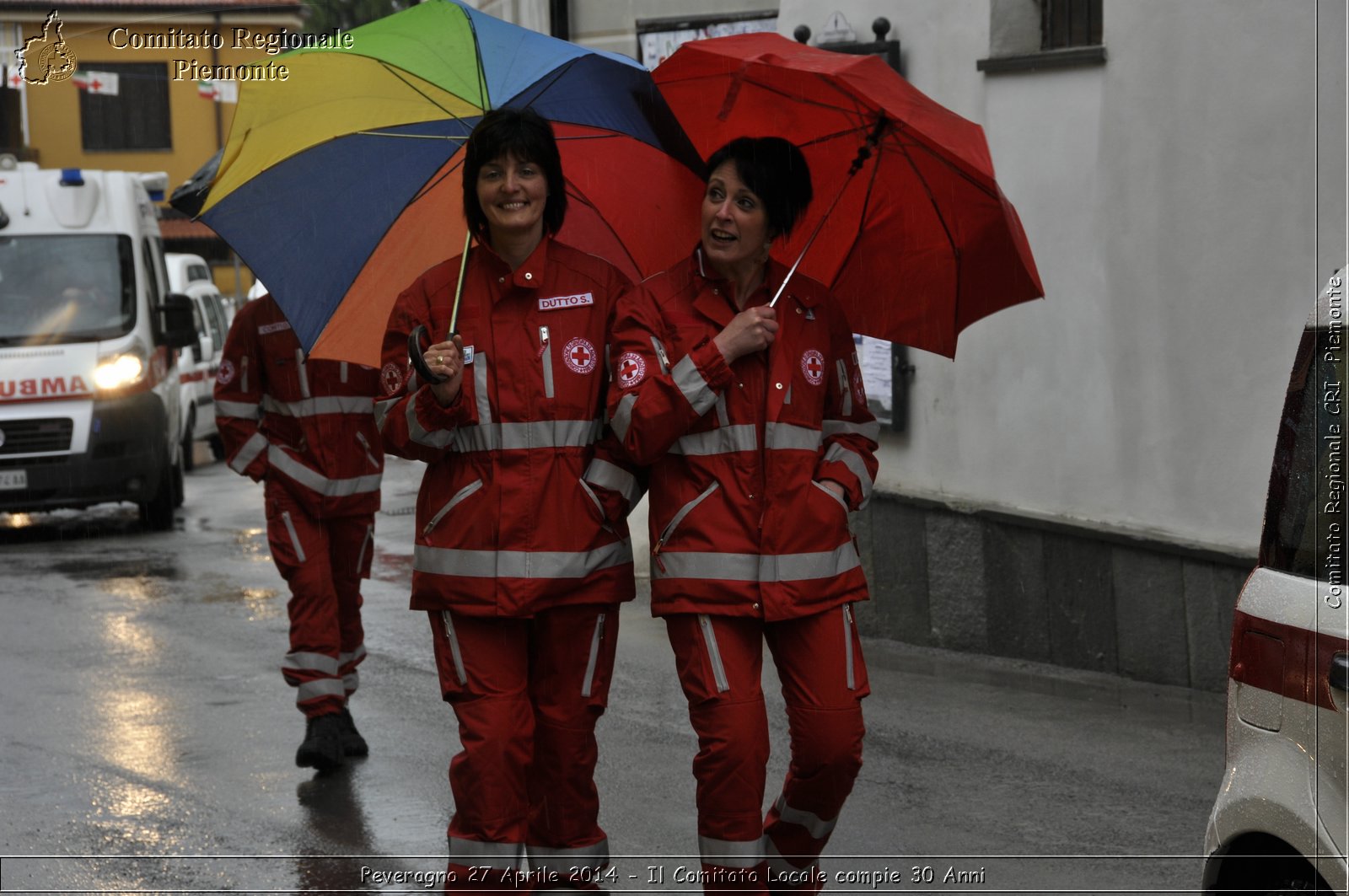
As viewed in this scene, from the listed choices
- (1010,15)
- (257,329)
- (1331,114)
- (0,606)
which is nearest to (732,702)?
(257,329)

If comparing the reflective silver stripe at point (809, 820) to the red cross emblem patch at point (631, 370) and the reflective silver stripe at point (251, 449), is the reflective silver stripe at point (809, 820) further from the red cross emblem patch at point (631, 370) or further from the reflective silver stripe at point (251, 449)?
the reflective silver stripe at point (251, 449)

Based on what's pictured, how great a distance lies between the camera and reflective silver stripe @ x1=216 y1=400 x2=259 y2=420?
7109 mm

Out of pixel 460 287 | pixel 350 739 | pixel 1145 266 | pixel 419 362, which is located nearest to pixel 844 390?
pixel 460 287

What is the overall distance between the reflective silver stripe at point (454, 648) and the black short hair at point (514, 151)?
3.27ft

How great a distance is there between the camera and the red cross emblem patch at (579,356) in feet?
15.3

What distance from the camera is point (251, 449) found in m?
7.09

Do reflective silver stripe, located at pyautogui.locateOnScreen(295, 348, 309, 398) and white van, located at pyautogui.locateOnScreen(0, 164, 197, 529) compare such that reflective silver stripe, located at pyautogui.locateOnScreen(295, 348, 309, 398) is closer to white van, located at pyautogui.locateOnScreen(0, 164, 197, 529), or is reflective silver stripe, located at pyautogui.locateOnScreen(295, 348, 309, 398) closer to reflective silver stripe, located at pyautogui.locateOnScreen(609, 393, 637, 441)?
reflective silver stripe, located at pyautogui.locateOnScreen(609, 393, 637, 441)

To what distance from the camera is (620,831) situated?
6.20 meters

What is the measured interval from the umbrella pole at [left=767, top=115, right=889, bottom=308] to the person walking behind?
2571 millimetres

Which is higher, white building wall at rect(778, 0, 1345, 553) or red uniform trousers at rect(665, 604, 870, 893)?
white building wall at rect(778, 0, 1345, 553)

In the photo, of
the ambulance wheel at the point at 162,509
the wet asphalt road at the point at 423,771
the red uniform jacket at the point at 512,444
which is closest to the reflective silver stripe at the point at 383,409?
the red uniform jacket at the point at 512,444

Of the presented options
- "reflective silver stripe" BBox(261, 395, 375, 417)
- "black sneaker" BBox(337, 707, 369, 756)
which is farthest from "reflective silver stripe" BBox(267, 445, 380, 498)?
"black sneaker" BBox(337, 707, 369, 756)

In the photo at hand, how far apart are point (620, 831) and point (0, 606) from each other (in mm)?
6193

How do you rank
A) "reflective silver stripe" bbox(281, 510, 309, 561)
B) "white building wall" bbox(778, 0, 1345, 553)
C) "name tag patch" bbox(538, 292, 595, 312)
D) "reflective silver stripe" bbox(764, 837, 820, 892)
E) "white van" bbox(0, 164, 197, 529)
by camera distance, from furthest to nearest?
"white van" bbox(0, 164, 197, 529)
"white building wall" bbox(778, 0, 1345, 553)
"reflective silver stripe" bbox(281, 510, 309, 561)
"reflective silver stripe" bbox(764, 837, 820, 892)
"name tag patch" bbox(538, 292, 595, 312)
